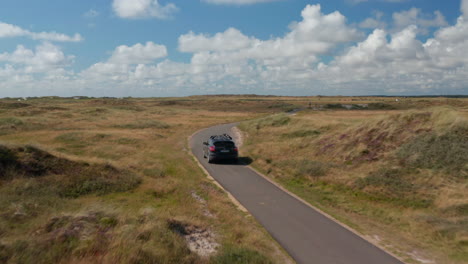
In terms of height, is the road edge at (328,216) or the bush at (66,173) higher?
the bush at (66,173)

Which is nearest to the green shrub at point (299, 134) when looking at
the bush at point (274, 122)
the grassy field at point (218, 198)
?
the grassy field at point (218, 198)

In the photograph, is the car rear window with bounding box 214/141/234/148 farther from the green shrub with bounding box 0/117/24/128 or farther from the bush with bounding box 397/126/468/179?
the green shrub with bounding box 0/117/24/128

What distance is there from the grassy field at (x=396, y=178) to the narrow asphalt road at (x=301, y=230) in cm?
81

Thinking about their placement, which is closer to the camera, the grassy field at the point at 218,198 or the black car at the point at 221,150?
the grassy field at the point at 218,198

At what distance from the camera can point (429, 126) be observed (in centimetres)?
1958

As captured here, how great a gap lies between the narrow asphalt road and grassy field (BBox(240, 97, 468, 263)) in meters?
0.81

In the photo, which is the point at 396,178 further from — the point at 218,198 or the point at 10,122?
the point at 10,122

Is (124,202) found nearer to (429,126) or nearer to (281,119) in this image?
(429,126)

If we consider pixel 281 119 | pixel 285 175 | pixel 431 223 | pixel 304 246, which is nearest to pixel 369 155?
pixel 285 175

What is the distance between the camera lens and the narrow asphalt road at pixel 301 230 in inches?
333

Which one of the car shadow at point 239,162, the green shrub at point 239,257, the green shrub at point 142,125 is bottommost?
the car shadow at point 239,162

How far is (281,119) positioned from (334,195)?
33.4 m

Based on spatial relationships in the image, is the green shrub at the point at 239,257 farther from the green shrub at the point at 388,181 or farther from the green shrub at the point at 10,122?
the green shrub at the point at 10,122

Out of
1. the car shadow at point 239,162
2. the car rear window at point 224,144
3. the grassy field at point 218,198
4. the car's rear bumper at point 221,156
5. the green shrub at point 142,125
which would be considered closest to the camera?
the grassy field at point 218,198
